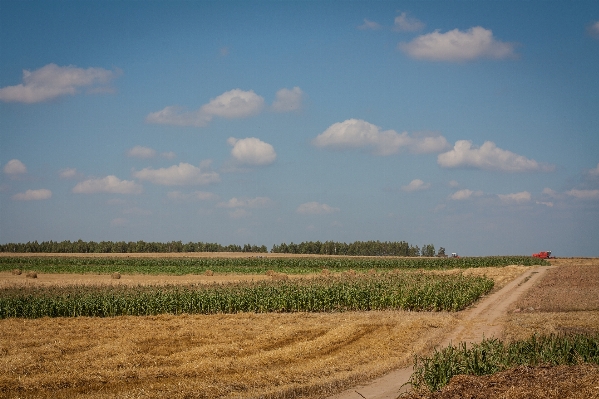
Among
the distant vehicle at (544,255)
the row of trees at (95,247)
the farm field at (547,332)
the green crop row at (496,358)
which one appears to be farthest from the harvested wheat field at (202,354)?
the row of trees at (95,247)

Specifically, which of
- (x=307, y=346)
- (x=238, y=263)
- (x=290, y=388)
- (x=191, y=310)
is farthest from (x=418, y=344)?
(x=238, y=263)

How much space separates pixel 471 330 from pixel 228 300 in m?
13.4

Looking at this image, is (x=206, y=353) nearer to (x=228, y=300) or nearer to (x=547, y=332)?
(x=547, y=332)

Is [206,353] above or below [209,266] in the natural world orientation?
above

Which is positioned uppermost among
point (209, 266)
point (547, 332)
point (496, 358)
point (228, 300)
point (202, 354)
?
point (496, 358)

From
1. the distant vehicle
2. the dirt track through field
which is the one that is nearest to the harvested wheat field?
the dirt track through field

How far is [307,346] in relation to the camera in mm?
19172

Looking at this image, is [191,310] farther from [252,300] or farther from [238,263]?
[238,263]

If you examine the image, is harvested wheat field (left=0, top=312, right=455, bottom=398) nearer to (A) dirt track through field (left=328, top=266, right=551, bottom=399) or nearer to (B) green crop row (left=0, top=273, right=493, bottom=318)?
(A) dirt track through field (left=328, top=266, right=551, bottom=399)

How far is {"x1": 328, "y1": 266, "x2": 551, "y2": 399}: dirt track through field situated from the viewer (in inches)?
554

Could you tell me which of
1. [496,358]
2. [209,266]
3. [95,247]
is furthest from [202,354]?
[95,247]

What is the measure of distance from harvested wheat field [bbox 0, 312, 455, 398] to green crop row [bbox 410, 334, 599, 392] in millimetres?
2622

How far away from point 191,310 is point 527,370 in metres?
22.2

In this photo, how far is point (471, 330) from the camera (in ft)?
78.0
